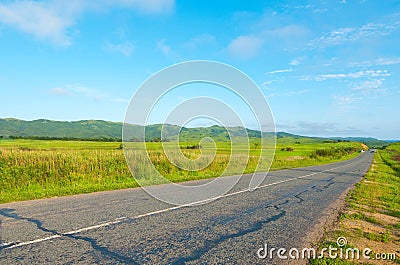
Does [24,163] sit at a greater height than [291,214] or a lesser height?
greater

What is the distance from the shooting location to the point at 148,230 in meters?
5.59

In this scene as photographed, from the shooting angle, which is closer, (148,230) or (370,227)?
(148,230)

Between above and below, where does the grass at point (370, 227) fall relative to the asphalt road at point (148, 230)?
below

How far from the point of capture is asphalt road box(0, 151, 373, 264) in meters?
4.33

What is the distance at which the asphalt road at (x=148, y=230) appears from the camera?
4.33 meters

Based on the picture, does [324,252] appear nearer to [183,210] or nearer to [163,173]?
[183,210]

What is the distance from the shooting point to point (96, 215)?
21.9 feet

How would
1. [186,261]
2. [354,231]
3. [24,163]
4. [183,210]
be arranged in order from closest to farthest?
[186,261] → [354,231] → [183,210] → [24,163]

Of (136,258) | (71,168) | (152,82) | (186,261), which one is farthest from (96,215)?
(71,168)

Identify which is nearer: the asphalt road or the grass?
the asphalt road

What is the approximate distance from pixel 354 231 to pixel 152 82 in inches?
297

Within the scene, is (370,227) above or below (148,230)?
below

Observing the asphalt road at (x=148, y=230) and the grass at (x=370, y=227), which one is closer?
the asphalt road at (x=148, y=230)

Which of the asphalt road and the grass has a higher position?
the asphalt road
